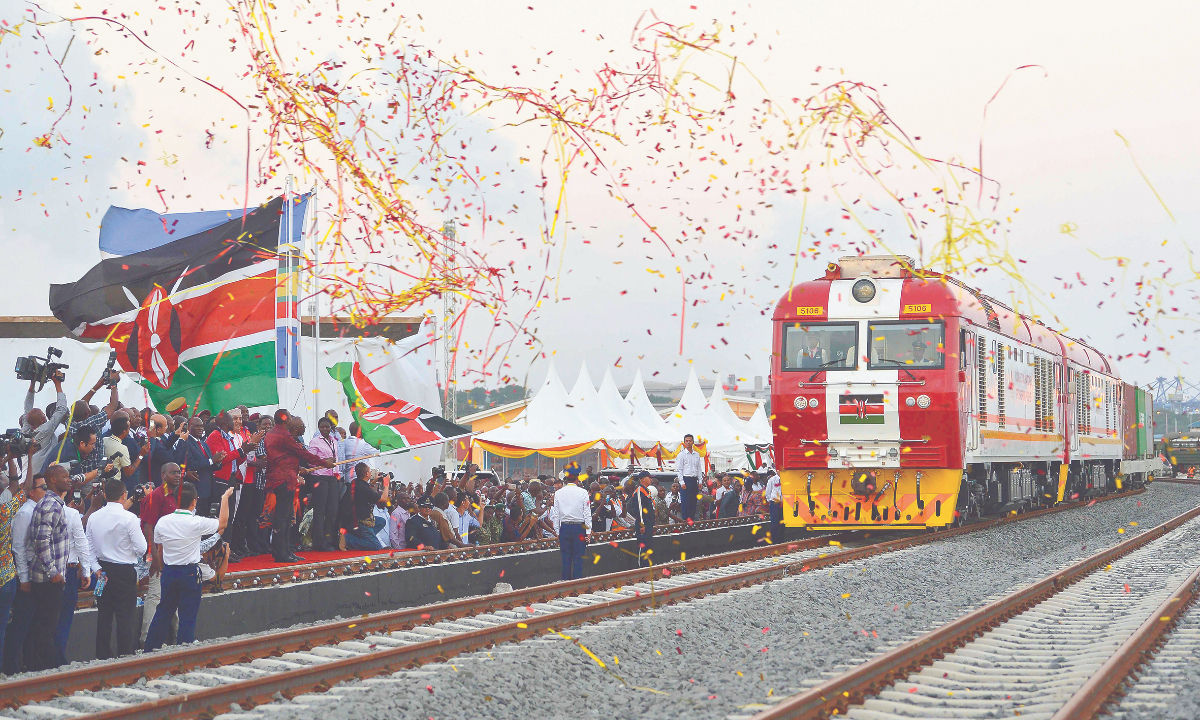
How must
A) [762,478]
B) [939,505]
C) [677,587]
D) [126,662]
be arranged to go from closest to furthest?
1. [126,662]
2. [677,587]
3. [939,505]
4. [762,478]

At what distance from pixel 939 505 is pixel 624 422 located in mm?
13886

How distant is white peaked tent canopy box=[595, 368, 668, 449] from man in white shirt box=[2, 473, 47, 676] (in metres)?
18.7

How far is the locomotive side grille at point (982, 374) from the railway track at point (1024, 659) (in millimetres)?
4142

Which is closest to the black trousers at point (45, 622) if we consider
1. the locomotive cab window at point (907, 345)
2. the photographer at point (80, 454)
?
the photographer at point (80, 454)

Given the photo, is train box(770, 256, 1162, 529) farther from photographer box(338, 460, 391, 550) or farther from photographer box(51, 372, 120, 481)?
photographer box(51, 372, 120, 481)

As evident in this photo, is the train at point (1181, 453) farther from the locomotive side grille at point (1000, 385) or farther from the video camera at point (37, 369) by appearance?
the video camera at point (37, 369)

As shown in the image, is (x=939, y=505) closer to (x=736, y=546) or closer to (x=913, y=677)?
(x=736, y=546)

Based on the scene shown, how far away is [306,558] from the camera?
43.9 feet

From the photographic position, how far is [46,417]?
33.0 ft

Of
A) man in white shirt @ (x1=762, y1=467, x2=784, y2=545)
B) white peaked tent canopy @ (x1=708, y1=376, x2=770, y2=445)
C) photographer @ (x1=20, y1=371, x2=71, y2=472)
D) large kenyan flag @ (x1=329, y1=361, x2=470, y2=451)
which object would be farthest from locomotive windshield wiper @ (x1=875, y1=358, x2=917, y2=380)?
white peaked tent canopy @ (x1=708, y1=376, x2=770, y2=445)

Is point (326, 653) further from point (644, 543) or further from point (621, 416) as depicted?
point (621, 416)

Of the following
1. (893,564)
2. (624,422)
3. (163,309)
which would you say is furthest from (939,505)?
(624,422)

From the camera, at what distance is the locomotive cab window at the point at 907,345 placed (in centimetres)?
1548

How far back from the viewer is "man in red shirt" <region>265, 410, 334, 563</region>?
1248cm
